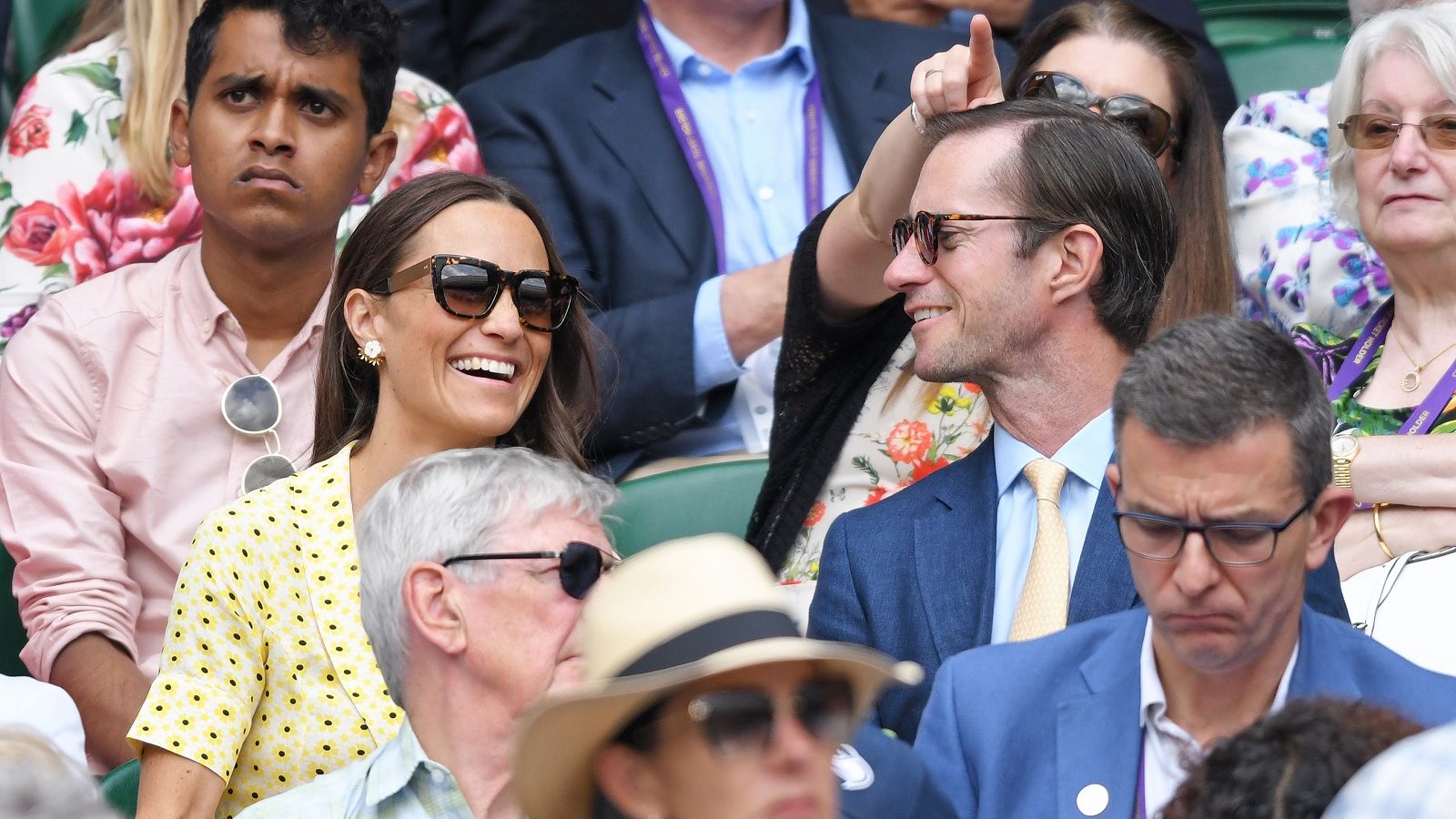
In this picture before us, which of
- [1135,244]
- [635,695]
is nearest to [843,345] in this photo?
[1135,244]

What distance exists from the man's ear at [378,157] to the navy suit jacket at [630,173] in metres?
0.35

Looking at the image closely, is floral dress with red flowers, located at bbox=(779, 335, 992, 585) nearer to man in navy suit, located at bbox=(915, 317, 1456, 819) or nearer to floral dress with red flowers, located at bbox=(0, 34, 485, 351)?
man in navy suit, located at bbox=(915, 317, 1456, 819)

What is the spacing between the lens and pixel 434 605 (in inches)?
106

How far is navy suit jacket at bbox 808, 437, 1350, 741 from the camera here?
3193 millimetres

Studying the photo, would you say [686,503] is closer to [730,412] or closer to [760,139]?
[730,412]

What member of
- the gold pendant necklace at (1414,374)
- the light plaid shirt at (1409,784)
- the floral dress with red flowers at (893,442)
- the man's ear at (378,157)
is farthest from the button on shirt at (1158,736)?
the man's ear at (378,157)

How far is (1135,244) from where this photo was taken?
345cm

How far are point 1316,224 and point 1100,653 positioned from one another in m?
1.86

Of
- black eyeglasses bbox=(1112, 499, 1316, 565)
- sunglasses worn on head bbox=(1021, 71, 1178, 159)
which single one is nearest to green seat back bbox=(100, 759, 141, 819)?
black eyeglasses bbox=(1112, 499, 1316, 565)

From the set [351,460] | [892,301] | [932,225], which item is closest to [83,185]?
[351,460]

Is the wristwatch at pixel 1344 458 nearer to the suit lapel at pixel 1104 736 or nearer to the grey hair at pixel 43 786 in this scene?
the suit lapel at pixel 1104 736

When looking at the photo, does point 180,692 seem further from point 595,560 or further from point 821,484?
point 821,484

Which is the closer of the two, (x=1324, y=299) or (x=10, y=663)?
(x=10, y=663)

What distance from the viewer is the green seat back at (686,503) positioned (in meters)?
3.88
